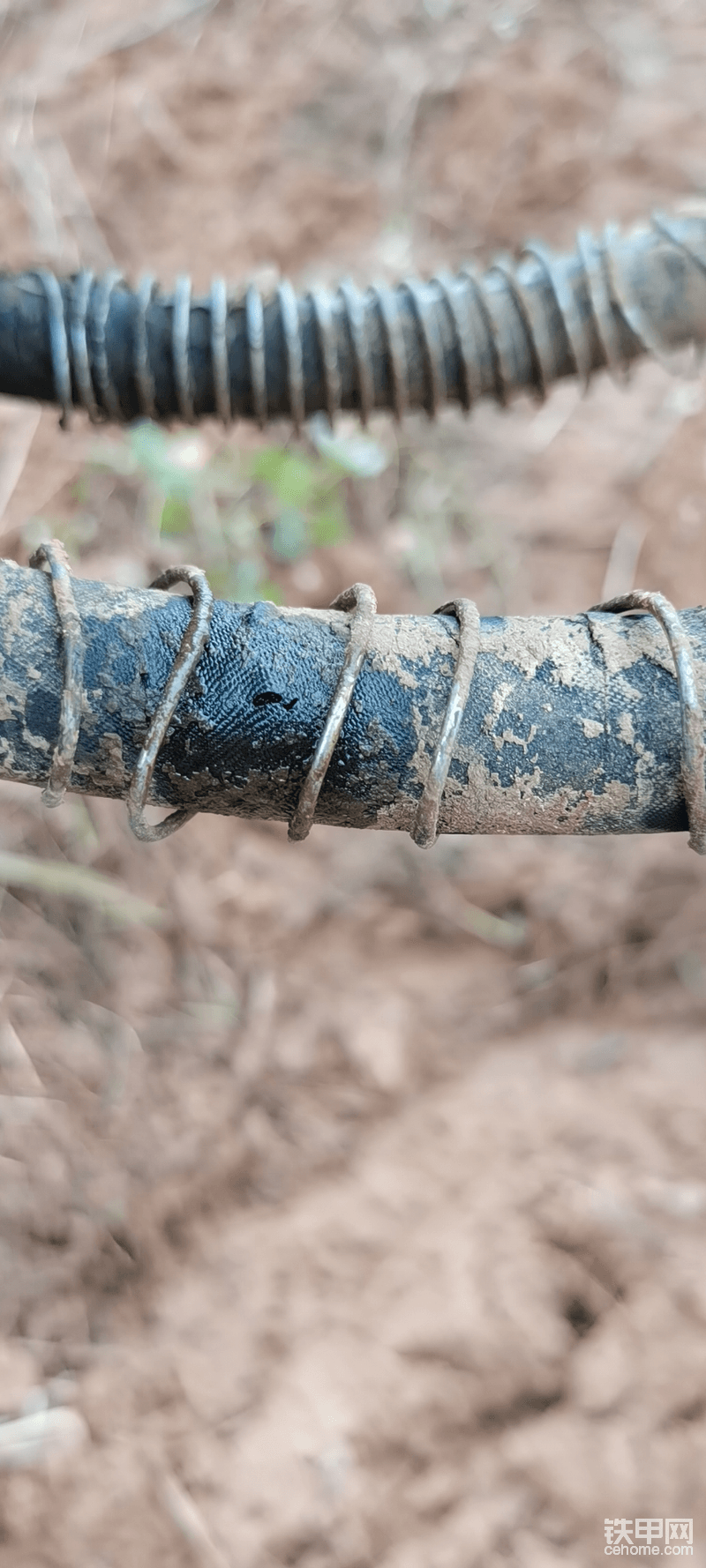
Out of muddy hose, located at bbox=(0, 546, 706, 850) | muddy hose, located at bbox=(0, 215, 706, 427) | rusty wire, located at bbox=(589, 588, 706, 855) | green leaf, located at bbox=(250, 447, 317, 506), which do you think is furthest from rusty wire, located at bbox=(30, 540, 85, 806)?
green leaf, located at bbox=(250, 447, 317, 506)

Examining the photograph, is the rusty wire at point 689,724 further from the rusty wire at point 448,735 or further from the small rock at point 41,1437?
the small rock at point 41,1437

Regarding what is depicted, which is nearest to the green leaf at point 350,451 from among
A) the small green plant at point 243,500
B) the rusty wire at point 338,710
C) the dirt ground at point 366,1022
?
the small green plant at point 243,500

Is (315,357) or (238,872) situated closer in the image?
(315,357)

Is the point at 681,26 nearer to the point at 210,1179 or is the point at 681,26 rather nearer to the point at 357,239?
the point at 357,239

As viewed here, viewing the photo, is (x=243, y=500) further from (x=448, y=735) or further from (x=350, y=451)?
(x=448, y=735)

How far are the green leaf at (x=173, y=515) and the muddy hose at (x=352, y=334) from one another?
2.06ft

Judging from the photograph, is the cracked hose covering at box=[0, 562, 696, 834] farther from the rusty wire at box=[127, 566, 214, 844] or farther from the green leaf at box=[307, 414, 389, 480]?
the green leaf at box=[307, 414, 389, 480]

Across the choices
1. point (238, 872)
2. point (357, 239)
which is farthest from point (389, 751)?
point (357, 239)

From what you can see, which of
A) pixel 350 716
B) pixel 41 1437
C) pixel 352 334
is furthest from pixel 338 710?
Answer: pixel 41 1437

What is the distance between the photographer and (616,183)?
2059mm

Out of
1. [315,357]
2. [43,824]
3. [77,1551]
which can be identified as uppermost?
[315,357]

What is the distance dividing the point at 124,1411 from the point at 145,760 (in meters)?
0.94

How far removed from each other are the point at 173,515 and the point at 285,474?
0.55 feet

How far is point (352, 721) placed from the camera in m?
0.54
